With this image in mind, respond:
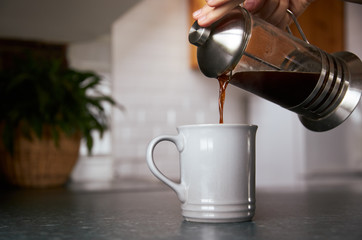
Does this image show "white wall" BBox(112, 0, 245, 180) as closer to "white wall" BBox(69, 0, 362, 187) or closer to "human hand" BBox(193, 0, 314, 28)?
"white wall" BBox(69, 0, 362, 187)

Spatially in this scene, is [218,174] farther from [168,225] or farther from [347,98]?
[347,98]

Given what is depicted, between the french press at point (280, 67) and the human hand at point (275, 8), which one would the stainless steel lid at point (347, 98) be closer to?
the french press at point (280, 67)

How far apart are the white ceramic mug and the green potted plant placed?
3.23ft

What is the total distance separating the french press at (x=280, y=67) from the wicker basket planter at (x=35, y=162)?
1018 mm

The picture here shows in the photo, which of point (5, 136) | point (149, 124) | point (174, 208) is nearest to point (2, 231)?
point (174, 208)

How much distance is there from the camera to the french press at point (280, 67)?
57cm

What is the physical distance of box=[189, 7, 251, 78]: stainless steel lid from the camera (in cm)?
56

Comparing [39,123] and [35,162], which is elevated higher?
[39,123]

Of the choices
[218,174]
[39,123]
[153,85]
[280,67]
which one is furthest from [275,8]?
[153,85]

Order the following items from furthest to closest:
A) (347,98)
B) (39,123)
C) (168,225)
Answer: (39,123) < (347,98) < (168,225)

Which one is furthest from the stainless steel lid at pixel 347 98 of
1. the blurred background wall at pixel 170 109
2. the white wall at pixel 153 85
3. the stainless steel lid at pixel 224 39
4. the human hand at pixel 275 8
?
the white wall at pixel 153 85

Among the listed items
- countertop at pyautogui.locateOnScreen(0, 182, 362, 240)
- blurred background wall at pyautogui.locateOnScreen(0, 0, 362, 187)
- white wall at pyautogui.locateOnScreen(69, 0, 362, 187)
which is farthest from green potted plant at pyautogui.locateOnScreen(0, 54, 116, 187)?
countertop at pyautogui.locateOnScreen(0, 182, 362, 240)

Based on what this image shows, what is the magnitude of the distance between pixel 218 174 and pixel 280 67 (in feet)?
0.62

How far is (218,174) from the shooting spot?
54 cm
